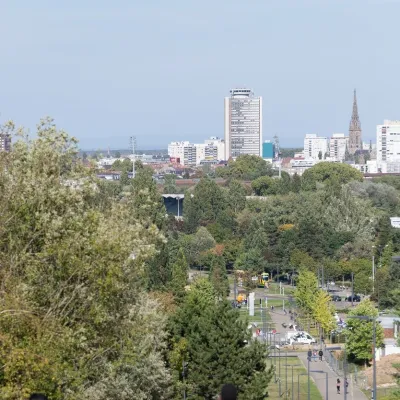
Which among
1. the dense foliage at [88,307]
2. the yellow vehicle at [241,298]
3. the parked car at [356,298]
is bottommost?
the parked car at [356,298]

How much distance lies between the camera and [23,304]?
69.5 feet

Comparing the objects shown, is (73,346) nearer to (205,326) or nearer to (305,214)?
(205,326)

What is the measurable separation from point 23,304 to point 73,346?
3.66ft

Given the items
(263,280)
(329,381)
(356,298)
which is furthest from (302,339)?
(263,280)

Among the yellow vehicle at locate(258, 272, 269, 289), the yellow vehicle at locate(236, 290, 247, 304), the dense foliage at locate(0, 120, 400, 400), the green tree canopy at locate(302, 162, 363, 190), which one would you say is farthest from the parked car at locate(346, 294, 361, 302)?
the green tree canopy at locate(302, 162, 363, 190)

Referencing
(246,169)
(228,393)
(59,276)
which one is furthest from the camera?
(246,169)

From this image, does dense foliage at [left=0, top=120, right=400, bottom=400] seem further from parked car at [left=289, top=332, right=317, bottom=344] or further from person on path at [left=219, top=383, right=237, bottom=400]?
parked car at [left=289, top=332, right=317, bottom=344]

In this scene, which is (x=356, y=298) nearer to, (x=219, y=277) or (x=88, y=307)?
(x=219, y=277)

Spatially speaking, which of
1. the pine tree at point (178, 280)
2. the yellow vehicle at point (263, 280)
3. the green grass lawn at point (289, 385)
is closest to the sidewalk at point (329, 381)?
the green grass lawn at point (289, 385)

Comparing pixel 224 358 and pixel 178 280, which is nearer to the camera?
pixel 224 358

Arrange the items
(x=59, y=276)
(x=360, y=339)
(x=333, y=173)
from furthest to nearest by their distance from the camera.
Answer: (x=333, y=173), (x=360, y=339), (x=59, y=276)

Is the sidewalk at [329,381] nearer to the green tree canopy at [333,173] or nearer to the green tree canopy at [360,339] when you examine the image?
the green tree canopy at [360,339]

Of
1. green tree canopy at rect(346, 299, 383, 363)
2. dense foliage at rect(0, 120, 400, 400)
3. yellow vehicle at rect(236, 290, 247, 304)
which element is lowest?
yellow vehicle at rect(236, 290, 247, 304)

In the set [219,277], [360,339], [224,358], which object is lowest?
[219,277]
